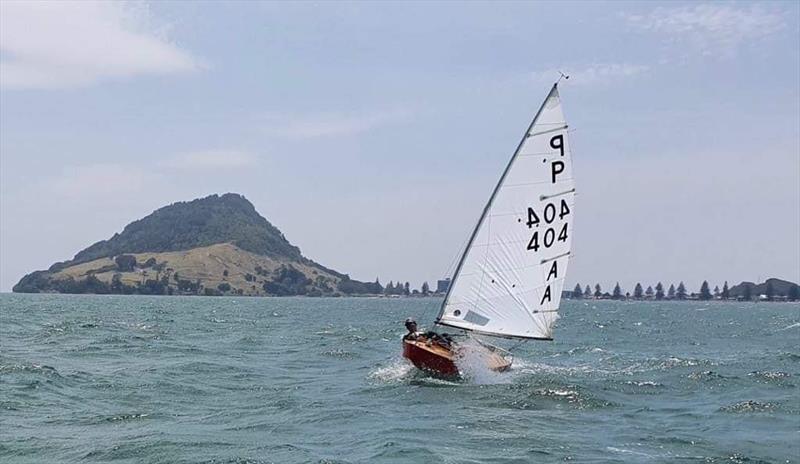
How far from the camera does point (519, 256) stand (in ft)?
116

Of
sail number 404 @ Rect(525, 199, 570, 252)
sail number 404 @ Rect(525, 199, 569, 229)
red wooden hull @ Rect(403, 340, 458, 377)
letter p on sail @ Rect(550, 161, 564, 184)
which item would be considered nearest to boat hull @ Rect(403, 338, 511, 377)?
red wooden hull @ Rect(403, 340, 458, 377)

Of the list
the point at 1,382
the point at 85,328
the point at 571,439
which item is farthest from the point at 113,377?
the point at 85,328

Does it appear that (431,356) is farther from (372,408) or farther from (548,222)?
(548,222)

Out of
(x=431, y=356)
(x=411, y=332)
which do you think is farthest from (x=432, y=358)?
(x=411, y=332)

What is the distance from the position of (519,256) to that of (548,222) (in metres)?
1.79

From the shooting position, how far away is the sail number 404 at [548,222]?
113 feet

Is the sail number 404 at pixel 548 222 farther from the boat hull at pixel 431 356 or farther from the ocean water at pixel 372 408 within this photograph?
the ocean water at pixel 372 408

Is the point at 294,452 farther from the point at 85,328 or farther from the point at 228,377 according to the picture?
the point at 85,328

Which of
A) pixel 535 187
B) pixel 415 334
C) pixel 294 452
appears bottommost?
pixel 294 452

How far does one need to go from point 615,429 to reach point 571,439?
7.75 feet

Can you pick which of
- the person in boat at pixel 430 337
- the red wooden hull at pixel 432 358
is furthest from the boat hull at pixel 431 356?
the person in boat at pixel 430 337

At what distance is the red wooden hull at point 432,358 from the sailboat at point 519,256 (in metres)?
0.04

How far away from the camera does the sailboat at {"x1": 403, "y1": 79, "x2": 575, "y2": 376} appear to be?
112 ft

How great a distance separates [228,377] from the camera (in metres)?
37.7
